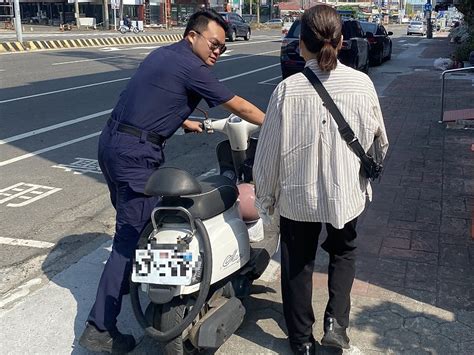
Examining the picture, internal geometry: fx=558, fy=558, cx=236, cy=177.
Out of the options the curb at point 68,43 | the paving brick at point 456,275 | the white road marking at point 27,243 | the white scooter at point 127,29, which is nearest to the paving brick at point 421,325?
the paving brick at point 456,275

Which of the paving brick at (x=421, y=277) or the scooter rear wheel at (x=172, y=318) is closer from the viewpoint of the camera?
the scooter rear wheel at (x=172, y=318)

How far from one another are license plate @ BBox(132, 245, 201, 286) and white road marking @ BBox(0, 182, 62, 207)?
3.28 m

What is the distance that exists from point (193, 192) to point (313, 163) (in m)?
0.60

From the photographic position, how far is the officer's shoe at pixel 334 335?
9.74ft

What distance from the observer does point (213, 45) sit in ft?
9.84

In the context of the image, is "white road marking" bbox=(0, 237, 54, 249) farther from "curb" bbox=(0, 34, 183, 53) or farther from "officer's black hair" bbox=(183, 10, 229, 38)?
"curb" bbox=(0, 34, 183, 53)

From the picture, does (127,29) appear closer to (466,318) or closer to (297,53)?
(297,53)

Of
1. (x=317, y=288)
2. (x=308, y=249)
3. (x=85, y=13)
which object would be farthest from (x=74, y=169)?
(x=85, y=13)

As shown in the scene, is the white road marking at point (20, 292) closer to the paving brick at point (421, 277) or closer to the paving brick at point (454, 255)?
the paving brick at point (421, 277)

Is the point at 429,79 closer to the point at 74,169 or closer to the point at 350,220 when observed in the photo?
the point at 74,169

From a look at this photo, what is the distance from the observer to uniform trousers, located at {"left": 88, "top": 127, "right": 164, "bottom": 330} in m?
2.96

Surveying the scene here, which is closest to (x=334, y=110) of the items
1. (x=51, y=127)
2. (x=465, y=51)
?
(x=51, y=127)

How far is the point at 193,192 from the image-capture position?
8.68 feet

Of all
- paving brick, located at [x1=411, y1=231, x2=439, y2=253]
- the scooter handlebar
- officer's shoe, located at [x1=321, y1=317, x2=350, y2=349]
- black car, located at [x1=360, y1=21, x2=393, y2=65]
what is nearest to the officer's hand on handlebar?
the scooter handlebar
